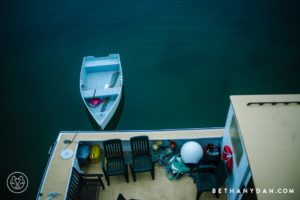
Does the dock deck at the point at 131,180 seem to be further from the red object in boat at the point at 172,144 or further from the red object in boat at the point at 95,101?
the red object in boat at the point at 95,101

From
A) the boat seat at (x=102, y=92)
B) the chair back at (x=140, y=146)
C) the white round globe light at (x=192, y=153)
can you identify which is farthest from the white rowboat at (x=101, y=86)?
the white round globe light at (x=192, y=153)

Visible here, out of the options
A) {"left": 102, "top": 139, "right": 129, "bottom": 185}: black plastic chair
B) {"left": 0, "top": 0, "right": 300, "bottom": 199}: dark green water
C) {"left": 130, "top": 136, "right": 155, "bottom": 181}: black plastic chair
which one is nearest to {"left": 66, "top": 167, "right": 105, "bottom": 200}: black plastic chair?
{"left": 102, "top": 139, "right": 129, "bottom": 185}: black plastic chair

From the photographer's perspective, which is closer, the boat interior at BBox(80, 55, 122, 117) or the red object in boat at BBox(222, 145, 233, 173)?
the red object in boat at BBox(222, 145, 233, 173)

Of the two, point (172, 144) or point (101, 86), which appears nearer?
point (172, 144)

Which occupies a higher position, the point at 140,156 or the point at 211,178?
the point at 140,156

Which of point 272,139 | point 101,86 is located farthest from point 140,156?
point 101,86

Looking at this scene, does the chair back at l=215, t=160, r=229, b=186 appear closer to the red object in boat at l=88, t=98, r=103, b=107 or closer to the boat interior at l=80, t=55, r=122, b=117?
the boat interior at l=80, t=55, r=122, b=117

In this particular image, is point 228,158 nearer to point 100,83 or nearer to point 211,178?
point 211,178
